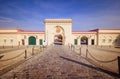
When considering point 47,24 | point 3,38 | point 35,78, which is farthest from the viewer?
point 47,24

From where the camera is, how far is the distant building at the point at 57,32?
3366 cm

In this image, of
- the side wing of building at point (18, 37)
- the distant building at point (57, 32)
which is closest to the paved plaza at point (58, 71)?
the distant building at point (57, 32)

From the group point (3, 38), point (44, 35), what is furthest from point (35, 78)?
point (3, 38)

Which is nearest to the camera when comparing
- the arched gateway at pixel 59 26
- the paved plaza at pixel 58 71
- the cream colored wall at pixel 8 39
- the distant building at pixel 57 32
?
the paved plaza at pixel 58 71

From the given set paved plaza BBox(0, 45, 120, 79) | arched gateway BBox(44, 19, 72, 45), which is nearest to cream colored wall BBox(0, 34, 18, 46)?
arched gateway BBox(44, 19, 72, 45)

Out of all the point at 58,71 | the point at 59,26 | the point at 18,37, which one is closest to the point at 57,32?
the point at 59,26

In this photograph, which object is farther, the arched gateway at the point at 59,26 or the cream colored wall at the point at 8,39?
the arched gateway at the point at 59,26

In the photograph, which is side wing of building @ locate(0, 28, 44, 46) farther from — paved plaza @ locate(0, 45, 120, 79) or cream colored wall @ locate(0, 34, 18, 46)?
paved plaza @ locate(0, 45, 120, 79)

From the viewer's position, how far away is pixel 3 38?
3356cm

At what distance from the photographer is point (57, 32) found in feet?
120

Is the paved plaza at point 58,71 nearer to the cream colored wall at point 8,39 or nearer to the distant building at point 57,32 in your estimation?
the distant building at point 57,32

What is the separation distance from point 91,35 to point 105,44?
4918mm

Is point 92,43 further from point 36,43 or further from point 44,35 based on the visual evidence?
point 36,43

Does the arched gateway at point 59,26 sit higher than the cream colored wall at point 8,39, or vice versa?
the arched gateway at point 59,26
